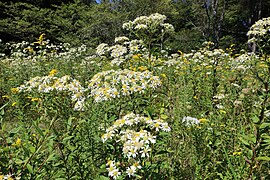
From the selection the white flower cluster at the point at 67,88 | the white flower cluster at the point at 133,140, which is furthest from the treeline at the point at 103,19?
the white flower cluster at the point at 133,140

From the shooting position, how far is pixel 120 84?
1.87 metres

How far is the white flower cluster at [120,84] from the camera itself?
5.50 ft

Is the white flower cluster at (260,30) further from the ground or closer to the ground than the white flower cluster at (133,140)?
further from the ground

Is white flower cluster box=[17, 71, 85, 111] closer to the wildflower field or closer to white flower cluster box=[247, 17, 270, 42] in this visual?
the wildflower field

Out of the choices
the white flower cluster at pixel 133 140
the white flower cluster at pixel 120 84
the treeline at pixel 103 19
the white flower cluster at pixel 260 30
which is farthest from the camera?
the treeline at pixel 103 19

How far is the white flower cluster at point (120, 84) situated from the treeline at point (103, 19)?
11924 millimetres

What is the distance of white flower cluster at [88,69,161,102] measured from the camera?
168 cm

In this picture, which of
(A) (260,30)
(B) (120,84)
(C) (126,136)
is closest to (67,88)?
(B) (120,84)

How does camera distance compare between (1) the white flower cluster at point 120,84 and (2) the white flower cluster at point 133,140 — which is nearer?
(2) the white flower cluster at point 133,140

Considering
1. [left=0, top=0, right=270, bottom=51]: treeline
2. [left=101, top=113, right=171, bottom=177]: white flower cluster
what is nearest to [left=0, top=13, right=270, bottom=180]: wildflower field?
[left=101, top=113, right=171, bottom=177]: white flower cluster

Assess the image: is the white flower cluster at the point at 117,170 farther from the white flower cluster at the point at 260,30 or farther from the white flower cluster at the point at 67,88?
the white flower cluster at the point at 260,30

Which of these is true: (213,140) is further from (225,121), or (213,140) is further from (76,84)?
(76,84)

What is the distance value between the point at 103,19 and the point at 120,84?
1619 centimetres

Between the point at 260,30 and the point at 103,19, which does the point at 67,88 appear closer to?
the point at 260,30
